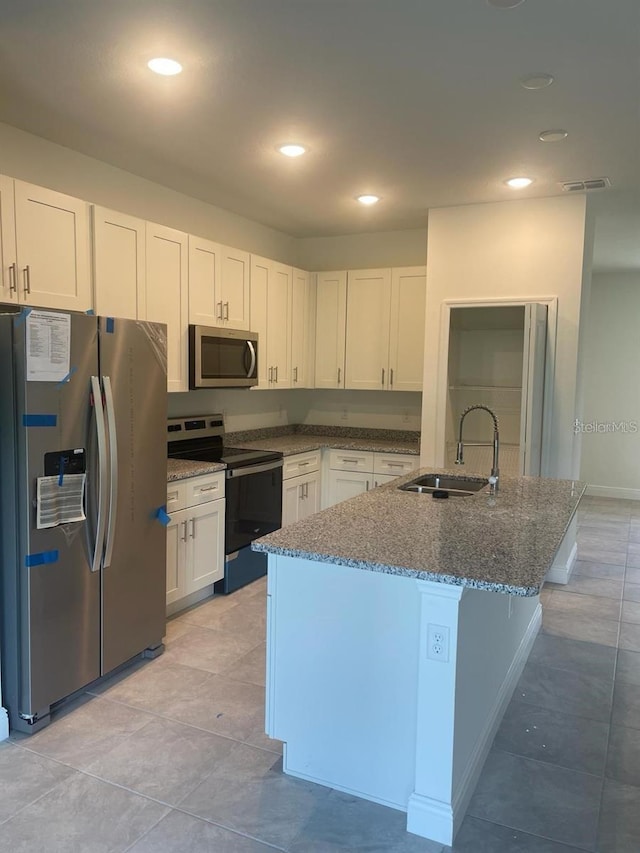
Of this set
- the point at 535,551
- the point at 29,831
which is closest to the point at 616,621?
the point at 535,551

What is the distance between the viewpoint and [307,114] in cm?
283

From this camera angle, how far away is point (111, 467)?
269 cm

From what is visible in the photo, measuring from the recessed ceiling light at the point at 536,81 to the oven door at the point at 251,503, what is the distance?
8.55 feet

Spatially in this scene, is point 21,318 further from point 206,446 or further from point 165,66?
point 206,446

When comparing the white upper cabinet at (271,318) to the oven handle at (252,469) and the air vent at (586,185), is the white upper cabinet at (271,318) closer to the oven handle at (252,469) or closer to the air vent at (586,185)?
the oven handle at (252,469)

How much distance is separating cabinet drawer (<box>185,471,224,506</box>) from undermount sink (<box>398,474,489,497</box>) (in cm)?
123

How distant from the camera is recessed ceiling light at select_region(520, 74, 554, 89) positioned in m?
2.42

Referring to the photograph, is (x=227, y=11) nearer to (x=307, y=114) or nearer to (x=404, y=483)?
(x=307, y=114)

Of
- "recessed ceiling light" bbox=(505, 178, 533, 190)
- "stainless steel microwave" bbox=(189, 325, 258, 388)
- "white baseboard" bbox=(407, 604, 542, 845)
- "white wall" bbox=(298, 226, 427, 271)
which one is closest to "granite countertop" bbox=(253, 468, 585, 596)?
"white baseboard" bbox=(407, 604, 542, 845)

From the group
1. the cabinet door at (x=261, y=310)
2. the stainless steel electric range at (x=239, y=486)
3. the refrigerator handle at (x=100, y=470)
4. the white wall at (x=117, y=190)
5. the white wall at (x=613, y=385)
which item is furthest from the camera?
the white wall at (x=613, y=385)

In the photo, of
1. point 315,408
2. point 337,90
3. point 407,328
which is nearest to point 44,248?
point 337,90

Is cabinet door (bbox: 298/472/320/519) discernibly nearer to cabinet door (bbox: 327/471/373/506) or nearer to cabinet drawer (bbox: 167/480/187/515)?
cabinet door (bbox: 327/471/373/506)

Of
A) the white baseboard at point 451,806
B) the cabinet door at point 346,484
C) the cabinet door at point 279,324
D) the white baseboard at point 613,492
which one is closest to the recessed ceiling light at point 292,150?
the cabinet door at point 279,324

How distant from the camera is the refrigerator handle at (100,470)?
103 inches
